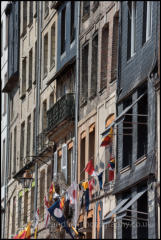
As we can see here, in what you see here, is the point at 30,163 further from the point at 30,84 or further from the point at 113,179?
the point at 113,179

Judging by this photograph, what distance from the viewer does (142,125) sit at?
42250 mm

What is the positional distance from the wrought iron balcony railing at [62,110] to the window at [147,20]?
12.2 meters

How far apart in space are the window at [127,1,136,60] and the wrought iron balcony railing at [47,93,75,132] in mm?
9612

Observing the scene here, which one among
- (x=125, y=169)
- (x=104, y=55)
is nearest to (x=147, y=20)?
(x=125, y=169)

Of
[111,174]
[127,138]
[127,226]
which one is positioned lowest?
[127,226]

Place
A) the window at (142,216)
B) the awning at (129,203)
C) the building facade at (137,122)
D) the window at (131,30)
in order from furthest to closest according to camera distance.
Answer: the window at (131,30), the window at (142,216), the awning at (129,203), the building facade at (137,122)

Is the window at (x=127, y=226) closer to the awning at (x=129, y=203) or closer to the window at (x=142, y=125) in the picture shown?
the awning at (x=129, y=203)

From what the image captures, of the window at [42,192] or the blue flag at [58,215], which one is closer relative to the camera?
the blue flag at [58,215]

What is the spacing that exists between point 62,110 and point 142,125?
13.4 meters

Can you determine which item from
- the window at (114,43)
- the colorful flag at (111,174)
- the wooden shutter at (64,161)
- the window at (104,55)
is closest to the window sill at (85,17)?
the window at (104,55)

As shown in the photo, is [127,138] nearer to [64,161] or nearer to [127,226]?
[127,226]

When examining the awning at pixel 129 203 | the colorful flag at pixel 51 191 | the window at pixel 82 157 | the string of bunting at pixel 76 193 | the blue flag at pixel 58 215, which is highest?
the window at pixel 82 157

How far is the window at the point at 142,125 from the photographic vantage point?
42000 millimetres

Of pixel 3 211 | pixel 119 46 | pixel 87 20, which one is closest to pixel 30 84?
pixel 3 211
